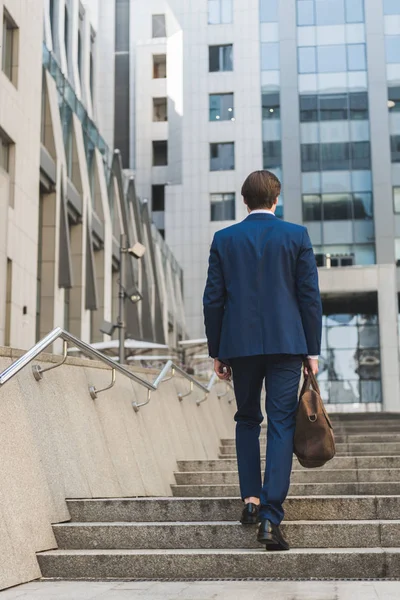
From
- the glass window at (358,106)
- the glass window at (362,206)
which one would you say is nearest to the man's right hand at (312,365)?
the glass window at (362,206)

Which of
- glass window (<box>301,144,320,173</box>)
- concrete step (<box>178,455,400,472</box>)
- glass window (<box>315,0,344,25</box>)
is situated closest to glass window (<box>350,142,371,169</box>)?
glass window (<box>301,144,320,173</box>)

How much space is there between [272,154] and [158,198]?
11.8m

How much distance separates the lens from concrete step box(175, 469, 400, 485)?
7.05 meters

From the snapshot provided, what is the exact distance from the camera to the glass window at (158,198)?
197ft

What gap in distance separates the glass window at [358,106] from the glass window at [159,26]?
1902cm

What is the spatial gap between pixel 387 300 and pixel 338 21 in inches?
712

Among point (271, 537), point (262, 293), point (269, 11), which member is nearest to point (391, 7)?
point (269, 11)

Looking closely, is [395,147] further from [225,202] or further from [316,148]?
[225,202]

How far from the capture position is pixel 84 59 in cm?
4934

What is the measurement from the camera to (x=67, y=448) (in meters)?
6.25

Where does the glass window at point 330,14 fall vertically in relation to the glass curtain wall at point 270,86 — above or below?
above

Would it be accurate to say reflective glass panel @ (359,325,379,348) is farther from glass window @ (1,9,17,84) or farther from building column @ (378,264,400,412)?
glass window @ (1,9,17,84)

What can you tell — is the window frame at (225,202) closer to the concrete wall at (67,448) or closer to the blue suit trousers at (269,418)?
the concrete wall at (67,448)

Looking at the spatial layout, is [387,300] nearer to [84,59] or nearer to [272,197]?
[84,59]
